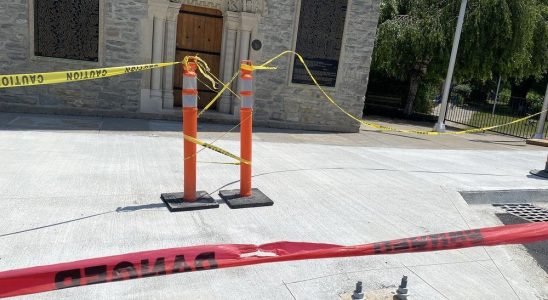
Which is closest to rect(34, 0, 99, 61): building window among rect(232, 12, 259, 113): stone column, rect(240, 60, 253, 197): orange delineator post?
rect(232, 12, 259, 113): stone column

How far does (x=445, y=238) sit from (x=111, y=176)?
4.07m

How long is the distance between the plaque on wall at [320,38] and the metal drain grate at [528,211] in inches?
261

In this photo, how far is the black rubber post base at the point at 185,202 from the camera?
15.1 feet

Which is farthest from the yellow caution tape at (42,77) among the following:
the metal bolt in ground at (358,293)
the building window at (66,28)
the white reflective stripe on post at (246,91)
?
the building window at (66,28)

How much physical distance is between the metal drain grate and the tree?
1178cm

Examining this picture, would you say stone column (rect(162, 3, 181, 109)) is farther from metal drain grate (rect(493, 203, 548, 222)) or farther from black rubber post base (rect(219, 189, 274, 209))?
metal drain grate (rect(493, 203, 548, 222))

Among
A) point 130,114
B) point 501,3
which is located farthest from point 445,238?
point 501,3

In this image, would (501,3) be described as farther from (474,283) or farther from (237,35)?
(474,283)

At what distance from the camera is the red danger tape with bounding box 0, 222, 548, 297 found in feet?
7.40

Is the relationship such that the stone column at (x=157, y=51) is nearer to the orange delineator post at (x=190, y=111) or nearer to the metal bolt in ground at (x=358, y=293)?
the orange delineator post at (x=190, y=111)

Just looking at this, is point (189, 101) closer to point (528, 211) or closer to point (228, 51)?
point (528, 211)

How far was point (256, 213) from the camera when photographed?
4777mm

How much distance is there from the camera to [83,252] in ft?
11.5

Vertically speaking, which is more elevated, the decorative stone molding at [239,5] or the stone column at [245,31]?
the decorative stone molding at [239,5]
